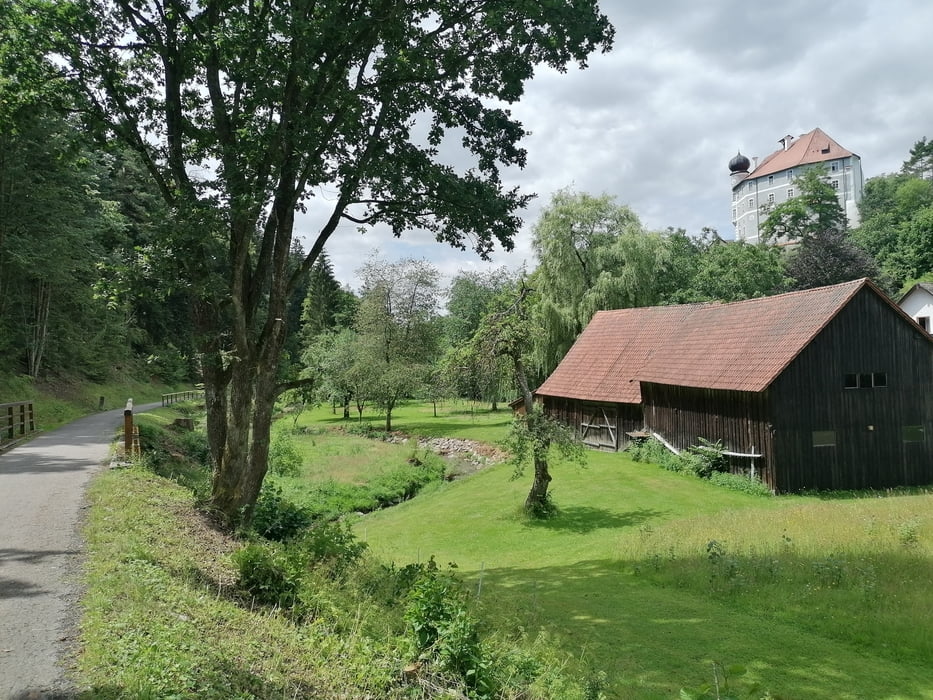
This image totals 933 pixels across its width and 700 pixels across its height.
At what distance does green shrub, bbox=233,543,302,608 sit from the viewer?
24.4ft

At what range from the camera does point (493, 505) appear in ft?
63.5

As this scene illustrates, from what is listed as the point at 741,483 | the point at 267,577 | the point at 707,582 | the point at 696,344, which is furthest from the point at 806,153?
the point at 267,577

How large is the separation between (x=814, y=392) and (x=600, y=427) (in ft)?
33.3

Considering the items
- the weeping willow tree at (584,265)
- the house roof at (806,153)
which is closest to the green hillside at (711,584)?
the weeping willow tree at (584,265)

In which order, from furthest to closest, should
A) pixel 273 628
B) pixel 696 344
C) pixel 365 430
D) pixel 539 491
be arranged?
pixel 365 430 → pixel 696 344 → pixel 539 491 → pixel 273 628

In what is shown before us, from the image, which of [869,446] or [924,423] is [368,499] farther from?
[924,423]

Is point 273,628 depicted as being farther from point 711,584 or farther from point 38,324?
point 38,324

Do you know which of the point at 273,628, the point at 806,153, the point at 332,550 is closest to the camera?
the point at 273,628

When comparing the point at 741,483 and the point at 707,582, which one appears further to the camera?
the point at 741,483

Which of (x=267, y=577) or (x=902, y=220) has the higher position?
(x=902, y=220)

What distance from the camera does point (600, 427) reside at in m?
28.4

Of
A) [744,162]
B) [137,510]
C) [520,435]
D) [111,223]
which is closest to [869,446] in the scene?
[520,435]

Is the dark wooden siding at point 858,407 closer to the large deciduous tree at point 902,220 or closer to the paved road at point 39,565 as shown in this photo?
the paved road at point 39,565

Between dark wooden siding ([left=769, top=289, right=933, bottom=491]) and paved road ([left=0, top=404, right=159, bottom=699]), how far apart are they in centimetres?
1961
